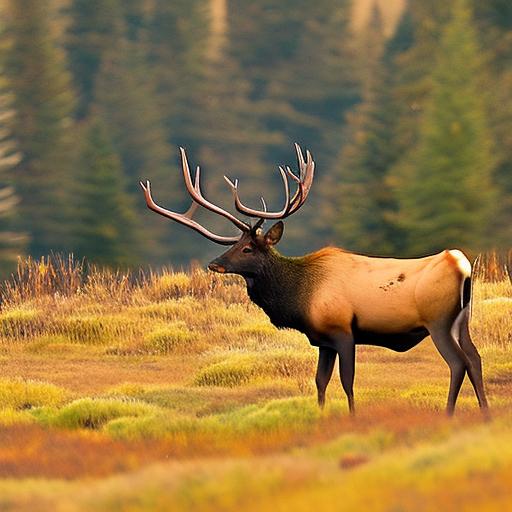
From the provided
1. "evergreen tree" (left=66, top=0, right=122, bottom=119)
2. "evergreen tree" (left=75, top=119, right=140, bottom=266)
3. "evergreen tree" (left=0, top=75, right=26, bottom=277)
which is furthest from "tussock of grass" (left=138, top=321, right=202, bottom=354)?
"evergreen tree" (left=66, top=0, right=122, bottom=119)

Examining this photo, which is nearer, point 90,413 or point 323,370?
point 323,370

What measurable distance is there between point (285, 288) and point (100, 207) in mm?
63932

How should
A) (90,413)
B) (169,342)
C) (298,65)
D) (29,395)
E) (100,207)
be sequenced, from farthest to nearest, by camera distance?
(298,65), (100,207), (169,342), (29,395), (90,413)

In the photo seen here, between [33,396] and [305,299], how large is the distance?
4.04 m

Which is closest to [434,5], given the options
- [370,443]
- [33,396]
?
[33,396]

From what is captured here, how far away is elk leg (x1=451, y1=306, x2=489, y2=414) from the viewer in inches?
477

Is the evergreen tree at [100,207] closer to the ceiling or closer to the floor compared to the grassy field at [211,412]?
closer to the floor

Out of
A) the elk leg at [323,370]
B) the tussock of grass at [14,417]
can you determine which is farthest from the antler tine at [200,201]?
the tussock of grass at [14,417]

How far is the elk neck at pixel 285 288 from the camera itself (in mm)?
12641

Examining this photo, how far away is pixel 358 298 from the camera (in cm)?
1235

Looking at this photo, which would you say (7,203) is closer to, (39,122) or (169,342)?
(39,122)

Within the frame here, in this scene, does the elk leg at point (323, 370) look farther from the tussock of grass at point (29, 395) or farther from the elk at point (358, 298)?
the tussock of grass at point (29, 395)

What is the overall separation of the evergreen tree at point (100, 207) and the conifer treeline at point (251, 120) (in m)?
0.10

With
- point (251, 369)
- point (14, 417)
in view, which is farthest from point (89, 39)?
point (14, 417)
